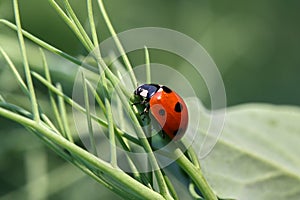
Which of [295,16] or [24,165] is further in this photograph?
[295,16]

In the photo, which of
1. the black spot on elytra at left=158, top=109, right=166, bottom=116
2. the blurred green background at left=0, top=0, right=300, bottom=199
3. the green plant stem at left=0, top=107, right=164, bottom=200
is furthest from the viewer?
the blurred green background at left=0, top=0, right=300, bottom=199

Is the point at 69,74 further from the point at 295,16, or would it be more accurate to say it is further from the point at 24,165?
the point at 295,16

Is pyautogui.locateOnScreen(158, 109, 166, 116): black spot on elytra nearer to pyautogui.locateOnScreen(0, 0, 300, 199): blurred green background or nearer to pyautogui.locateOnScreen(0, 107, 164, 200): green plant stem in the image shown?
pyautogui.locateOnScreen(0, 107, 164, 200): green plant stem

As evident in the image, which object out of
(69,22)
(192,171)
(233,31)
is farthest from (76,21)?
(233,31)

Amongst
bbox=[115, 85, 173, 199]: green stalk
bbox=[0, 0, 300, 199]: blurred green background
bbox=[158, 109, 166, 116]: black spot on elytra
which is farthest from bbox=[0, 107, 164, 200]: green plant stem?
bbox=[0, 0, 300, 199]: blurred green background

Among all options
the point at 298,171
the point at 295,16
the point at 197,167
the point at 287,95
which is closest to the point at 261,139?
the point at 298,171
